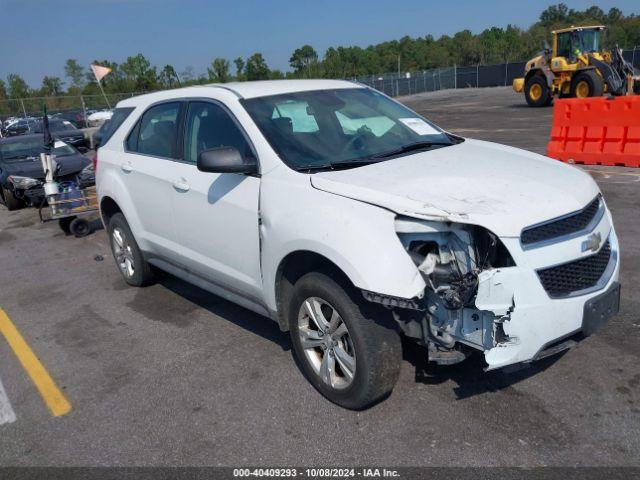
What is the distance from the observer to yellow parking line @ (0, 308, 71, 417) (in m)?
3.92

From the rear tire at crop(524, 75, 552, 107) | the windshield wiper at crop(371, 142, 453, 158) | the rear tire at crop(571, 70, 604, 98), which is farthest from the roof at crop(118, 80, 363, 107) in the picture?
the rear tire at crop(524, 75, 552, 107)

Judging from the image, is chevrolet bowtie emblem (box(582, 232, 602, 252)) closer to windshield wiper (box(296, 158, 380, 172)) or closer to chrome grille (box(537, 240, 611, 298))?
chrome grille (box(537, 240, 611, 298))

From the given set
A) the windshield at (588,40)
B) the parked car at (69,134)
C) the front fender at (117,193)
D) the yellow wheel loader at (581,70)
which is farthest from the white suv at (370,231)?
the windshield at (588,40)

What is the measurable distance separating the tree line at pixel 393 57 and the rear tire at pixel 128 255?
59689mm

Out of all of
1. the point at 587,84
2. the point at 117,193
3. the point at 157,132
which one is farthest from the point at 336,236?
the point at 587,84

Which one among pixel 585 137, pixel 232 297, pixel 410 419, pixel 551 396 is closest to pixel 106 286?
pixel 232 297

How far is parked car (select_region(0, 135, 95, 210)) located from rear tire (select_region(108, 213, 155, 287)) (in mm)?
5256

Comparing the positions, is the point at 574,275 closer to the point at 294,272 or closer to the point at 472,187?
the point at 472,187

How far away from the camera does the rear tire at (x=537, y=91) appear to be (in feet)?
78.2

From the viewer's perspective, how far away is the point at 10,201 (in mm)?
11695

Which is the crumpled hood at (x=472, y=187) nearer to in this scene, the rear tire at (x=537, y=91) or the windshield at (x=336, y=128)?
the windshield at (x=336, y=128)

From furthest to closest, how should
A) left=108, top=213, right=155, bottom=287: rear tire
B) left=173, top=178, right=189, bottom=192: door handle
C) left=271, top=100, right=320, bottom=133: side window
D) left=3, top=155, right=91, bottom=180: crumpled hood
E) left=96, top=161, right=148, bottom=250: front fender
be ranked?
left=3, top=155, right=91, bottom=180: crumpled hood < left=108, top=213, right=155, bottom=287: rear tire < left=96, top=161, right=148, bottom=250: front fender < left=173, top=178, right=189, bottom=192: door handle < left=271, top=100, right=320, bottom=133: side window

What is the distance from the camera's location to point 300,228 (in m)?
3.44

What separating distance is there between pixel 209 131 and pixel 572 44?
21922 millimetres
